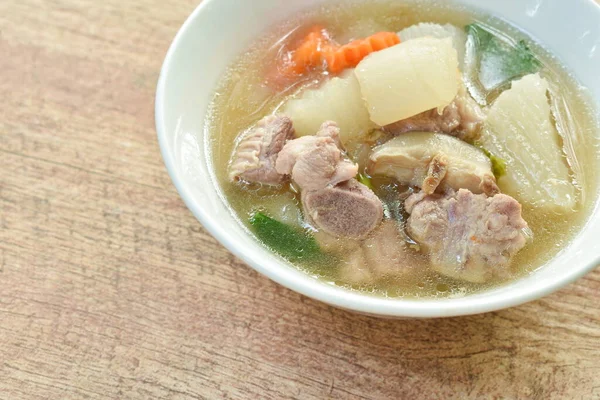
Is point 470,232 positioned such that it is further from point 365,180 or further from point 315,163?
point 315,163

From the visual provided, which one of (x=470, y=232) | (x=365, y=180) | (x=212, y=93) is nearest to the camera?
(x=470, y=232)

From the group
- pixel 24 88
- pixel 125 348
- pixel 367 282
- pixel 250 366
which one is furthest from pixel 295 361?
pixel 24 88

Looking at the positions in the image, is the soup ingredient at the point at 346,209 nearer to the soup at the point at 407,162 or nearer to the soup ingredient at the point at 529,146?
the soup at the point at 407,162

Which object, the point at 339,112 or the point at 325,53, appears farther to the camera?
the point at 325,53

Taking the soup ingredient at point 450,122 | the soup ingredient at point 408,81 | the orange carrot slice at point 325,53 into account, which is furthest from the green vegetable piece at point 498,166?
the orange carrot slice at point 325,53

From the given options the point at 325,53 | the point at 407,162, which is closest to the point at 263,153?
the point at 407,162

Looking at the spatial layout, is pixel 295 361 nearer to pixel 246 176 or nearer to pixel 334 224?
pixel 334 224

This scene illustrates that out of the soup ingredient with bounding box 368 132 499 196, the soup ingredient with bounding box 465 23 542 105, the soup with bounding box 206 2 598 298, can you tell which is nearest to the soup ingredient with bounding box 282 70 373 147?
the soup with bounding box 206 2 598 298
